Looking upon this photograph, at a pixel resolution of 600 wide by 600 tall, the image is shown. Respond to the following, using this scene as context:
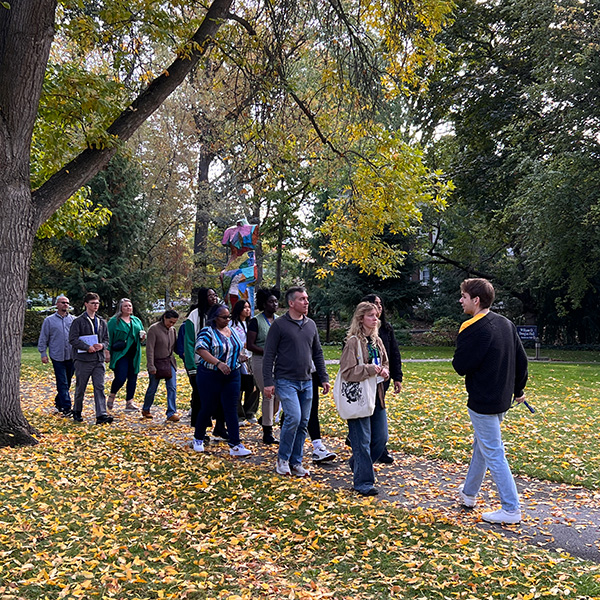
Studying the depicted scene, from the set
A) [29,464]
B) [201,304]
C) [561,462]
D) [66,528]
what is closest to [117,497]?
[66,528]

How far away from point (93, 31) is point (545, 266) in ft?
62.4

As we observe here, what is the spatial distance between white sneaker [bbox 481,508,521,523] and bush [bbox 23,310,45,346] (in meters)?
26.9

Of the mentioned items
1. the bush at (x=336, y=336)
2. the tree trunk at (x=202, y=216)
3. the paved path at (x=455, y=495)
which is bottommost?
the paved path at (x=455, y=495)

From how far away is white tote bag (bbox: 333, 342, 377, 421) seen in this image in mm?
5602

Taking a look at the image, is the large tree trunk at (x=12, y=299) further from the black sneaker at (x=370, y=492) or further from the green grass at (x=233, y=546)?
the black sneaker at (x=370, y=492)

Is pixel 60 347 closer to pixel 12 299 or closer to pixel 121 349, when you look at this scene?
pixel 121 349

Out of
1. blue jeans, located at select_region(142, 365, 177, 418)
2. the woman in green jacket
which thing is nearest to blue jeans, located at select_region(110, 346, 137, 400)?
the woman in green jacket

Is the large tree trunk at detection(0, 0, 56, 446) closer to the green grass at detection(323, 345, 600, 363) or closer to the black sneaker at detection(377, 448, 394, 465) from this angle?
the black sneaker at detection(377, 448, 394, 465)

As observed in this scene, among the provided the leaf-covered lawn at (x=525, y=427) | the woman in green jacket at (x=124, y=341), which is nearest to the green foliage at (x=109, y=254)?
the leaf-covered lawn at (x=525, y=427)

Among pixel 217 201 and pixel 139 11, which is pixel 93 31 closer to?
pixel 139 11

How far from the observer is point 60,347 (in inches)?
374

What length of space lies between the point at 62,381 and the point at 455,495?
6603 millimetres

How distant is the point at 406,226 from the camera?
1128 cm

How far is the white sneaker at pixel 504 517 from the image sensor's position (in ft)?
16.3
